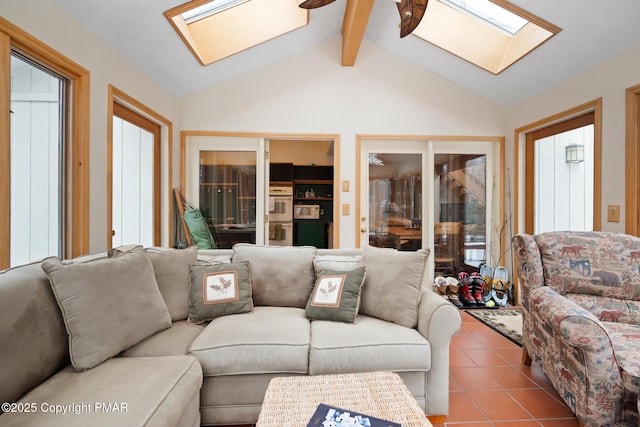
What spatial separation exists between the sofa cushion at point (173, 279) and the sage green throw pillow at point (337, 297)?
79 cm

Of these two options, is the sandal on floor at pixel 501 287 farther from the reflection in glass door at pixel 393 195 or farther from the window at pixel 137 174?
the window at pixel 137 174

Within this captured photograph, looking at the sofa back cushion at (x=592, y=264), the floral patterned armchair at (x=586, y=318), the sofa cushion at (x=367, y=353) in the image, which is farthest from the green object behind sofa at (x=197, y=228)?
the sofa back cushion at (x=592, y=264)

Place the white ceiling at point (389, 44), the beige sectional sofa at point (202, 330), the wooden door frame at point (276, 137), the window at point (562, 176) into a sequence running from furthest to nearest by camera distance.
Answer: the wooden door frame at point (276, 137) → the window at point (562, 176) → the white ceiling at point (389, 44) → the beige sectional sofa at point (202, 330)

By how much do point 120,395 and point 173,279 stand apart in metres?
0.95

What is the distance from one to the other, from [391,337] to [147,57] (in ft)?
9.58

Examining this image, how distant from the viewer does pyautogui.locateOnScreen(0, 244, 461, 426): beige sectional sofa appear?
48.8 inches

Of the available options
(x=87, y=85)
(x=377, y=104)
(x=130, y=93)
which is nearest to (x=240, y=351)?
(x=87, y=85)

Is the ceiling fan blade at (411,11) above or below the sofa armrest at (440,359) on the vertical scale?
above

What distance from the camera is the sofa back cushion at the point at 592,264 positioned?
2076 millimetres

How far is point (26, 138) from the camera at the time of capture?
190cm

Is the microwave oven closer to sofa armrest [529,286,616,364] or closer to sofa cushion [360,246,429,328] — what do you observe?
sofa cushion [360,246,429,328]

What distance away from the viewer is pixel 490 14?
10.8ft

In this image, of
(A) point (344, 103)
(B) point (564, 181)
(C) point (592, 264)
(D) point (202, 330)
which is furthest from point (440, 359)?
(A) point (344, 103)

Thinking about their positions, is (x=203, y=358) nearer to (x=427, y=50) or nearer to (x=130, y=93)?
(x=130, y=93)
